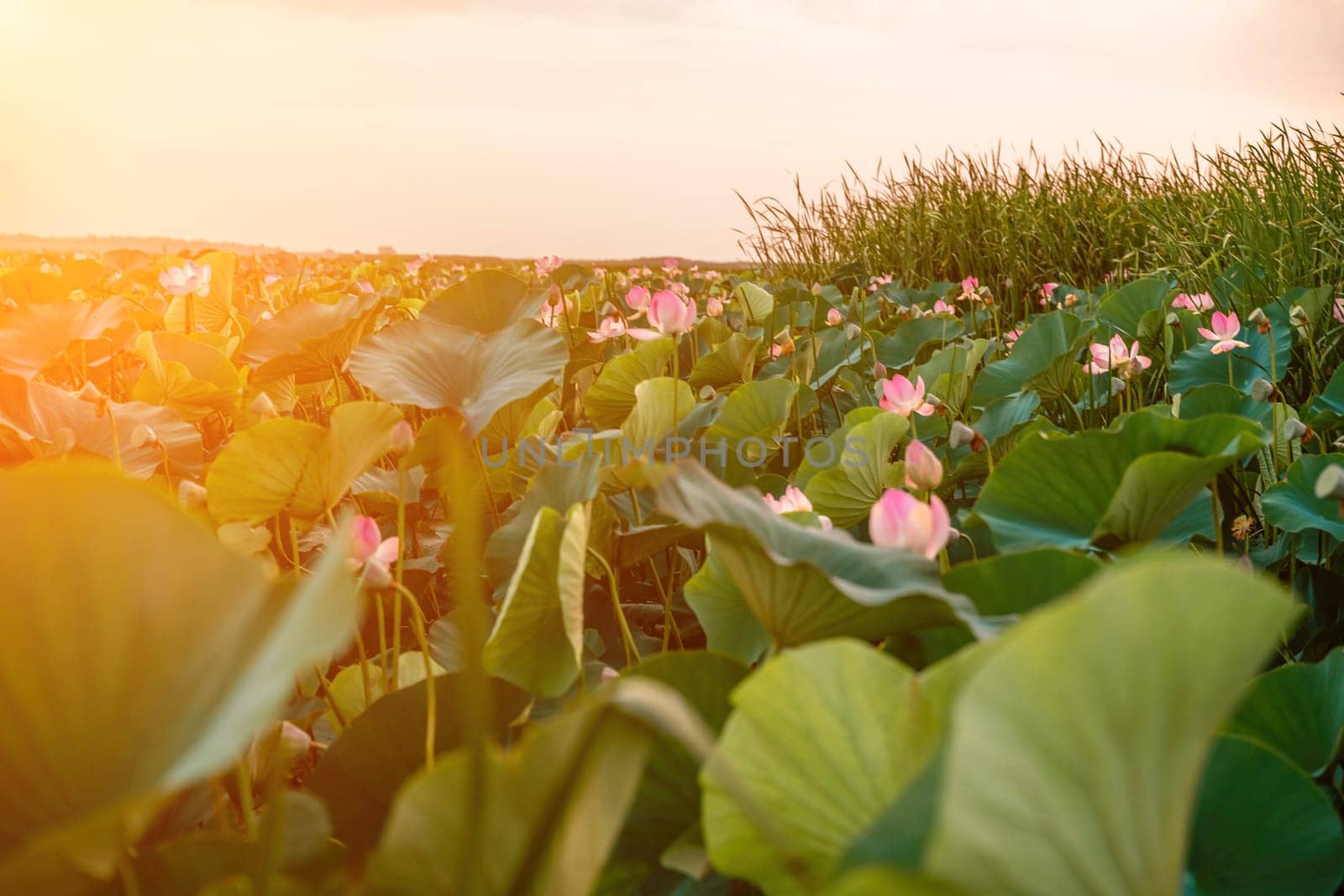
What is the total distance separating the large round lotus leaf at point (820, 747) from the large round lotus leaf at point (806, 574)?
0.30 ft

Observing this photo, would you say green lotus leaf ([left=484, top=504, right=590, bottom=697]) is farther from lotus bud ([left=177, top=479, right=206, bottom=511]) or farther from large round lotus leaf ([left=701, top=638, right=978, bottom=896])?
lotus bud ([left=177, top=479, right=206, bottom=511])

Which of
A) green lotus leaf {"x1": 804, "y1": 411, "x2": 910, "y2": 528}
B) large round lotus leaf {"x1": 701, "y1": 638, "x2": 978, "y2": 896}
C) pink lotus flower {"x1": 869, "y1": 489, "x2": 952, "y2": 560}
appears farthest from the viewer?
green lotus leaf {"x1": 804, "y1": 411, "x2": 910, "y2": 528}

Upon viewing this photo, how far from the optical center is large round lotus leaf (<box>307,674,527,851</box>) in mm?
578

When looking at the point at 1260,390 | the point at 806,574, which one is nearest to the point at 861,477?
the point at 806,574

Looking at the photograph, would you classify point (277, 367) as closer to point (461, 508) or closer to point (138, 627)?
point (138, 627)

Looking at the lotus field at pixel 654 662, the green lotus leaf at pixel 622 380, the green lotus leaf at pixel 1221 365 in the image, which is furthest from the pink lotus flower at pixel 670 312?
the green lotus leaf at pixel 1221 365

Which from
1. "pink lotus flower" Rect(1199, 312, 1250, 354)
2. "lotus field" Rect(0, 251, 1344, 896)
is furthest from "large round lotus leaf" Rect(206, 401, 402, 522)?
"pink lotus flower" Rect(1199, 312, 1250, 354)

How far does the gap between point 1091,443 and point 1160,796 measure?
1.89ft

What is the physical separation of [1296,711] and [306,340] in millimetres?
1237

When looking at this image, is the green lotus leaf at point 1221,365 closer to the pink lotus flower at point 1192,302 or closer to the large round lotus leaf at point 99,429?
the pink lotus flower at point 1192,302

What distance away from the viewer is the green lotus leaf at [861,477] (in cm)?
104

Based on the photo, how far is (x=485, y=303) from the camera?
1.50 metres

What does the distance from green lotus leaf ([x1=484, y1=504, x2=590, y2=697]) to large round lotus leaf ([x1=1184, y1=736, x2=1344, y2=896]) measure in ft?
1.20

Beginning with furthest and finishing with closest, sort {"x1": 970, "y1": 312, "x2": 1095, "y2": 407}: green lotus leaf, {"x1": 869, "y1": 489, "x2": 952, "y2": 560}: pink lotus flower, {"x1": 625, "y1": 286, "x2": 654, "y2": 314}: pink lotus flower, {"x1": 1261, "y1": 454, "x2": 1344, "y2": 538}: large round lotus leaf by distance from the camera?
{"x1": 625, "y1": 286, "x2": 654, "y2": 314}: pink lotus flower, {"x1": 970, "y1": 312, "x2": 1095, "y2": 407}: green lotus leaf, {"x1": 1261, "y1": 454, "x2": 1344, "y2": 538}: large round lotus leaf, {"x1": 869, "y1": 489, "x2": 952, "y2": 560}: pink lotus flower
